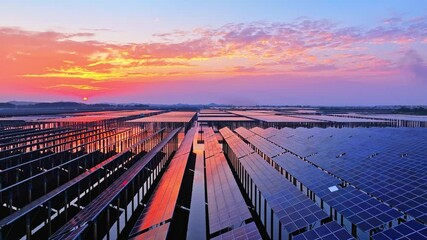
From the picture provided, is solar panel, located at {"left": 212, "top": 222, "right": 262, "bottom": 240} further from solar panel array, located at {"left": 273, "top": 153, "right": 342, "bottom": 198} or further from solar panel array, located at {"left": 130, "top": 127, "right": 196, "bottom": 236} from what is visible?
solar panel array, located at {"left": 273, "top": 153, "right": 342, "bottom": 198}

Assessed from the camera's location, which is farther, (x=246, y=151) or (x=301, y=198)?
(x=246, y=151)

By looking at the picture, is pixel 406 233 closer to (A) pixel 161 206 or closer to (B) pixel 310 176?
(B) pixel 310 176

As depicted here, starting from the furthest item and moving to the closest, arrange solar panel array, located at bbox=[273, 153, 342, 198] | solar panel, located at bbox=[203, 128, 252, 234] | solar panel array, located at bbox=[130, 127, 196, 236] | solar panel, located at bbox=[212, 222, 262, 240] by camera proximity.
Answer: solar panel array, located at bbox=[273, 153, 342, 198] → solar panel array, located at bbox=[130, 127, 196, 236] → solar panel, located at bbox=[203, 128, 252, 234] → solar panel, located at bbox=[212, 222, 262, 240]

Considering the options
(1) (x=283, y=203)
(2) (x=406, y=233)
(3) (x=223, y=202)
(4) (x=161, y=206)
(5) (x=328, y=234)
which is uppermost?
(2) (x=406, y=233)

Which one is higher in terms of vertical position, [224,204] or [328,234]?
[328,234]

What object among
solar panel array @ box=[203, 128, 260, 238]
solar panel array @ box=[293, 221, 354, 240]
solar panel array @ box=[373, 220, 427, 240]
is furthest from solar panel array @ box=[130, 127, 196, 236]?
solar panel array @ box=[373, 220, 427, 240]

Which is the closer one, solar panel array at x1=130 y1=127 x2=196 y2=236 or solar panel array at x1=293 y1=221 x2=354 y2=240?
solar panel array at x1=293 y1=221 x2=354 y2=240

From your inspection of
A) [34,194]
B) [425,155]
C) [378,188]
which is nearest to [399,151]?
[425,155]

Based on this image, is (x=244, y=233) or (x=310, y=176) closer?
(x=244, y=233)

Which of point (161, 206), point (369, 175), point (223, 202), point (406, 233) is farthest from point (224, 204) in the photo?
point (406, 233)

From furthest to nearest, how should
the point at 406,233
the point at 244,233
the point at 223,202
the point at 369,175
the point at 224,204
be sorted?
the point at 369,175, the point at 223,202, the point at 224,204, the point at 244,233, the point at 406,233

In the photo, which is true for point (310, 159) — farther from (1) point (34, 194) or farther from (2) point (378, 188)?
(1) point (34, 194)
